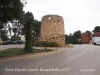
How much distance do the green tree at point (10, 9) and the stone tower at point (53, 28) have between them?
18.8 metres

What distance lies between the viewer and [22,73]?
7.76 m

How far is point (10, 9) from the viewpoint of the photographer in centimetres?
1245

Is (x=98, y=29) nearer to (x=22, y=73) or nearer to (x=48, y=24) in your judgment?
(x=48, y=24)

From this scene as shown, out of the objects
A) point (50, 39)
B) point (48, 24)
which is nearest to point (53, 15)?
point (48, 24)

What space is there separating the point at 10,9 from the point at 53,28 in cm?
1965

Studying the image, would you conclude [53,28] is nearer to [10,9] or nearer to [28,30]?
[28,30]

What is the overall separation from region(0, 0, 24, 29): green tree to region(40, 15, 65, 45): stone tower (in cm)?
1882

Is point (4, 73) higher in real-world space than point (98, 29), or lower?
lower

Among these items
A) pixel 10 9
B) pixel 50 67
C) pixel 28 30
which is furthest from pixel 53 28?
pixel 50 67

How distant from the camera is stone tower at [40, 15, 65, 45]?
3172cm

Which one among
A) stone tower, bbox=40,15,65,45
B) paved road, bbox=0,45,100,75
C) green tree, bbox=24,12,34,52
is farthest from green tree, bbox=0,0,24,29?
stone tower, bbox=40,15,65,45

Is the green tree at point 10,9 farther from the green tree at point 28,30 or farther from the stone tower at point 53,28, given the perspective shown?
the stone tower at point 53,28

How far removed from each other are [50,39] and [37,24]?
31.9 metres

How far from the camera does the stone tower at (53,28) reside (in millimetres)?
31719
